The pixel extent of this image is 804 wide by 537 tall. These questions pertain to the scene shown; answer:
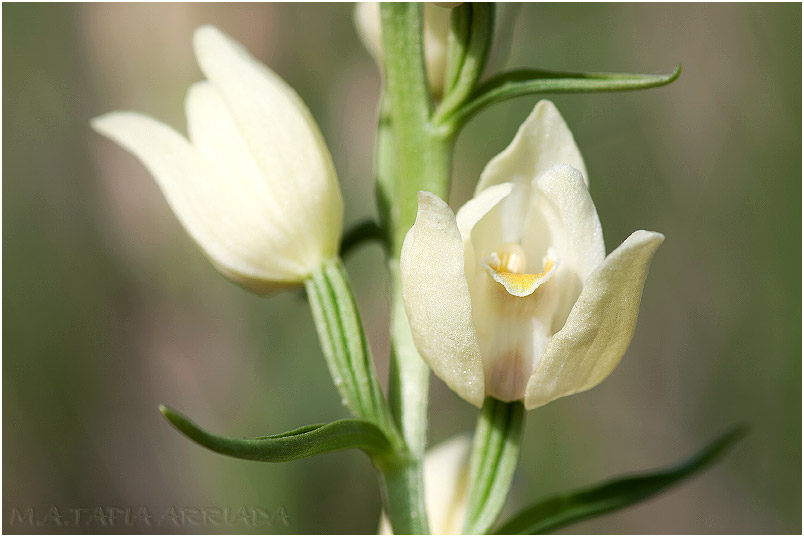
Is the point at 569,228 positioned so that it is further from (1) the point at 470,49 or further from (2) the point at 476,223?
(1) the point at 470,49

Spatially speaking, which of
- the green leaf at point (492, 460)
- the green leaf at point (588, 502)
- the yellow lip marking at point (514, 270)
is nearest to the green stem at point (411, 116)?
the yellow lip marking at point (514, 270)

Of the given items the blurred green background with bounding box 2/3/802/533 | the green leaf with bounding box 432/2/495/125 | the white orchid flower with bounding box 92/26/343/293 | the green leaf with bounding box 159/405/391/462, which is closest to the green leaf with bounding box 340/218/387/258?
the white orchid flower with bounding box 92/26/343/293

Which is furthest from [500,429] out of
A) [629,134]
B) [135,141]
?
[629,134]

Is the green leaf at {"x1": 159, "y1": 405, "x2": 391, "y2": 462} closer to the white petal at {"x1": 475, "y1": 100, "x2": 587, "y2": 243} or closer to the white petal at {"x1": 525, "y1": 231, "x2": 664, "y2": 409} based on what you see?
the white petal at {"x1": 525, "y1": 231, "x2": 664, "y2": 409}

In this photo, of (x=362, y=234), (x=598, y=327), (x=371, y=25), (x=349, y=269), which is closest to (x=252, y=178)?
(x=362, y=234)

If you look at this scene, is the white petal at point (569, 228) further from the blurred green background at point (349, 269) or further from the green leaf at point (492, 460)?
the blurred green background at point (349, 269)
